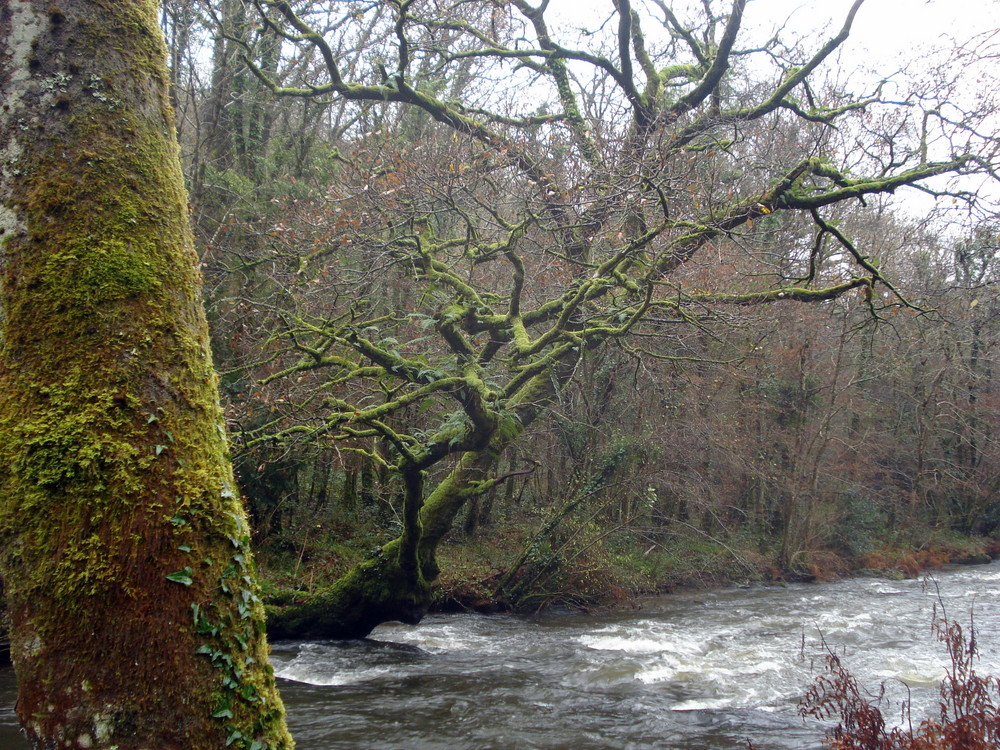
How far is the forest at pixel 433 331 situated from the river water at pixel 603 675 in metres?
1.03

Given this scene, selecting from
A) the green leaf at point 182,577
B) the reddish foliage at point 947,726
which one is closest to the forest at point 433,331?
the green leaf at point 182,577

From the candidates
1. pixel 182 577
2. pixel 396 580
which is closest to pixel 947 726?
pixel 182 577

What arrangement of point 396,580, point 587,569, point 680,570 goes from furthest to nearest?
1. point 680,570
2. point 587,569
3. point 396,580

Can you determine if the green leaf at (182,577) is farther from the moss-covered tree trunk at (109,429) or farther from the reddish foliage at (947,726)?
the reddish foliage at (947,726)

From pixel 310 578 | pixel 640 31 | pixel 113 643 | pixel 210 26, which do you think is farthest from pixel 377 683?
pixel 640 31

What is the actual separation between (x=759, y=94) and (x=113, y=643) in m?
13.7

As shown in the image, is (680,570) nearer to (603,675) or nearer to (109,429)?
(603,675)

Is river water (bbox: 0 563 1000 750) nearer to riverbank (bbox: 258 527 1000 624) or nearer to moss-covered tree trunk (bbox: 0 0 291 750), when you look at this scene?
riverbank (bbox: 258 527 1000 624)

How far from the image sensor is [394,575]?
33.0 ft

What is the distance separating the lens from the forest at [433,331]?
1788mm

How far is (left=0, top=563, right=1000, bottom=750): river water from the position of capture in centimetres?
707

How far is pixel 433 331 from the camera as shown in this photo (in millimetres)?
11086

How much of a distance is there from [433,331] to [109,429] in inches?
369

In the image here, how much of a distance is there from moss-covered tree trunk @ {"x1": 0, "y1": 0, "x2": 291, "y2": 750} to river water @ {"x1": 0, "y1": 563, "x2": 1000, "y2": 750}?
18.3ft
